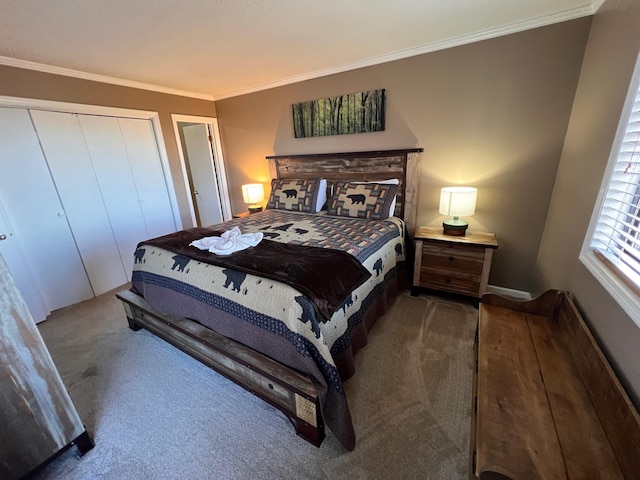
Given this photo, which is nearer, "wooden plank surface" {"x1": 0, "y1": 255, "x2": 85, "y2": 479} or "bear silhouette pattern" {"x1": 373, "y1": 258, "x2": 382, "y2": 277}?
"wooden plank surface" {"x1": 0, "y1": 255, "x2": 85, "y2": 479}

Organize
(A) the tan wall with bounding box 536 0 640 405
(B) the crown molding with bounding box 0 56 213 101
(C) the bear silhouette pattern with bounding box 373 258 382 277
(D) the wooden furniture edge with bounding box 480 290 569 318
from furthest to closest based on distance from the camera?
(B) the crown molding with bounding box 0 56 213 101
(C) the bear silhouette pattern with bounding box 373 258 382 277
(D) the wooden furniture edge with bounding box 480 290 569 318
(A) the tan wall with bounding box 536 0 640 405

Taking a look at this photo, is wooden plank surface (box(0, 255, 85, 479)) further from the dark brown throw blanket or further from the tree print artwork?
the tree print artwork

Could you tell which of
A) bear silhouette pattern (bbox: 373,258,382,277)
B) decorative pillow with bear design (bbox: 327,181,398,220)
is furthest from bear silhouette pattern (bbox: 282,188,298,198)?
bear silhouette pattern (bbox: 373,258,382,277)

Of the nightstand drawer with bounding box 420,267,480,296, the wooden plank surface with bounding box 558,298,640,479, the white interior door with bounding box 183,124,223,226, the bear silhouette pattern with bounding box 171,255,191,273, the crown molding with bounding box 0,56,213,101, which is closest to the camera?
the wooden plank surface with bounding box 558,298,640,479

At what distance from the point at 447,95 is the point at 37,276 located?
421 centimetres

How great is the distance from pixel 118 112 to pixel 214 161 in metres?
1.33

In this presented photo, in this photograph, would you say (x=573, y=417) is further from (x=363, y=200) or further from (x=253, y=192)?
(x=253, y=192)

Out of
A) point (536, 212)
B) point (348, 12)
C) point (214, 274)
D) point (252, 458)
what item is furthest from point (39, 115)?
point (536, 212)

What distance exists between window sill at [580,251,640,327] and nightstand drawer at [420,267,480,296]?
3.13 ft

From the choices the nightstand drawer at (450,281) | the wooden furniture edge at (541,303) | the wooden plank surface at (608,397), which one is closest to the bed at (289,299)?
the nightstand drawer at (450,281)

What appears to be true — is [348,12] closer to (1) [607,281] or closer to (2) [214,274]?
(2) [214,274]

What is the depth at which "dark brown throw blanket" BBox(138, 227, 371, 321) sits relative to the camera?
140cm

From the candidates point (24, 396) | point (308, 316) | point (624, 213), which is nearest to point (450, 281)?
point (624, 213)

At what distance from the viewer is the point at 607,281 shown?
117cm
